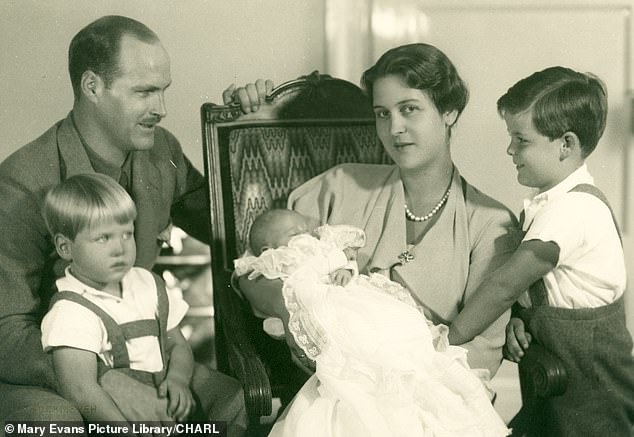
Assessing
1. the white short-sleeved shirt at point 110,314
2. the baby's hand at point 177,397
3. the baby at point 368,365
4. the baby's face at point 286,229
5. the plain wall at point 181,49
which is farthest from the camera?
the plain wall at point 181,49

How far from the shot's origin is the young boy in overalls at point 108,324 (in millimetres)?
1559

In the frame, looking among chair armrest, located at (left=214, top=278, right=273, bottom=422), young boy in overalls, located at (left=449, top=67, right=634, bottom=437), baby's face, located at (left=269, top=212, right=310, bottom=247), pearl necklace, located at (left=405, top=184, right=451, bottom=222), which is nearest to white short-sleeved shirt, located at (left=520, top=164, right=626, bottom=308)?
young boy in overalls, located at (left=449, top=67, right=634, bottom=437)

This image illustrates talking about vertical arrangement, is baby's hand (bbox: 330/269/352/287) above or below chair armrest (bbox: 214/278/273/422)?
above

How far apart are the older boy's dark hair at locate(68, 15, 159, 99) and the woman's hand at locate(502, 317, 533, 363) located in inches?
45.0

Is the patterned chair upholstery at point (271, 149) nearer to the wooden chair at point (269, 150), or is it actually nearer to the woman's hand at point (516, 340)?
the wooden chair at point (269, 150)

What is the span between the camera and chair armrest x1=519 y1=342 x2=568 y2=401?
160 centimetres

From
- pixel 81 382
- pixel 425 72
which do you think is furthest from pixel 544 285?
pixel 81 382

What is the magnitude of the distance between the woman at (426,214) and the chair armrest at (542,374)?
0.09 meters

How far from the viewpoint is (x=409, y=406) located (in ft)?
4.77

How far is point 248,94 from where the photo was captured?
2039mm

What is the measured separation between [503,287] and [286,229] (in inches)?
21.2

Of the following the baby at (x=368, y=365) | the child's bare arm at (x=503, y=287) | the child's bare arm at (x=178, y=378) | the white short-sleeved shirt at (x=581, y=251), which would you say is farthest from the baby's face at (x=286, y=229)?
the white short-sleeved shirt at (x=581, y=251)

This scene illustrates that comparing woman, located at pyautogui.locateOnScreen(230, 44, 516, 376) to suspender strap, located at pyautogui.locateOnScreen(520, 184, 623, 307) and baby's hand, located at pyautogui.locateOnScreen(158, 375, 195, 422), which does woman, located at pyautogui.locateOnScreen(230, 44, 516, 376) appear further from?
baby's hand, located at pyautogui.locateOnScreen(158, 375, 195, 422)

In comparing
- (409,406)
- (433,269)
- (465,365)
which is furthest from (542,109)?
(409,406)
